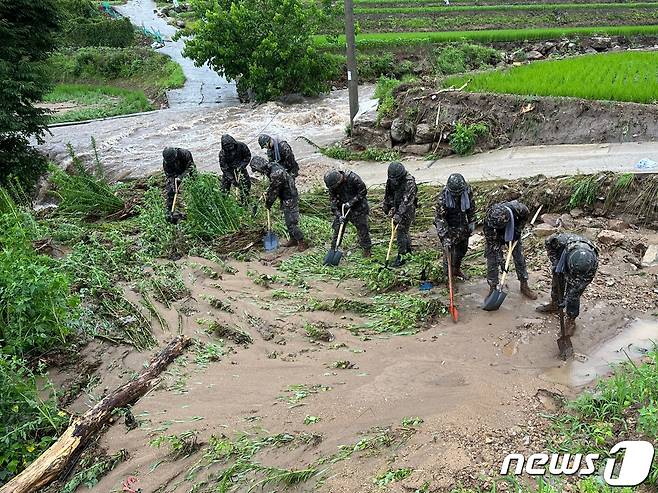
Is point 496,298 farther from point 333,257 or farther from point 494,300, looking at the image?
point 333,257

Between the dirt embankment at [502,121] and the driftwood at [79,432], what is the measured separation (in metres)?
7.88

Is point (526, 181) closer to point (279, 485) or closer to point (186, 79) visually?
point (279, 485)

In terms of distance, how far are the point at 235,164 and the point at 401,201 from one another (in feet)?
11.7

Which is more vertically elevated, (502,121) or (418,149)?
(502,121)

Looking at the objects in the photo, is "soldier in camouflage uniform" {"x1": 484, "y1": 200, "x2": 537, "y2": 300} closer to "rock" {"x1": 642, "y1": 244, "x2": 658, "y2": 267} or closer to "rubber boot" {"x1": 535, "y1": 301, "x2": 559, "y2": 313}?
"rubber boot" {"x1": 535, "y1": 301, "x2": 559, "y2": 313}

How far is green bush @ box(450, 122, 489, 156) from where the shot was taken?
36.0ft

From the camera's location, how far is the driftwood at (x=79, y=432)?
4434 mm

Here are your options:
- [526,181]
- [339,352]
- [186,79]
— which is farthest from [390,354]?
[186,79]

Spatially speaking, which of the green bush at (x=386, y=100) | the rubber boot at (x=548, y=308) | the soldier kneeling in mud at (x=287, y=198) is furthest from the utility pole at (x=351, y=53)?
the rubber boot at (x=548, y=308)

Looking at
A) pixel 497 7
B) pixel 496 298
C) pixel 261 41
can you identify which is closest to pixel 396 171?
pixel 496 298

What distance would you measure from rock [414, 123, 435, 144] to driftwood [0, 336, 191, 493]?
309 inches

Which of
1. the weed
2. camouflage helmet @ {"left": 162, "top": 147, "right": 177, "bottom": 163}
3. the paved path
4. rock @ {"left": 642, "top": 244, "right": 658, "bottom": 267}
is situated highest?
the paved path

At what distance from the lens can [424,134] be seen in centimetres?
1175

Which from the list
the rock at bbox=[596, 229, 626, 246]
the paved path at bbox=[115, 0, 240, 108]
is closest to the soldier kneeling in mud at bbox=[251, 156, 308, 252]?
the rock at bbox=[596, 229, 626, 246]
